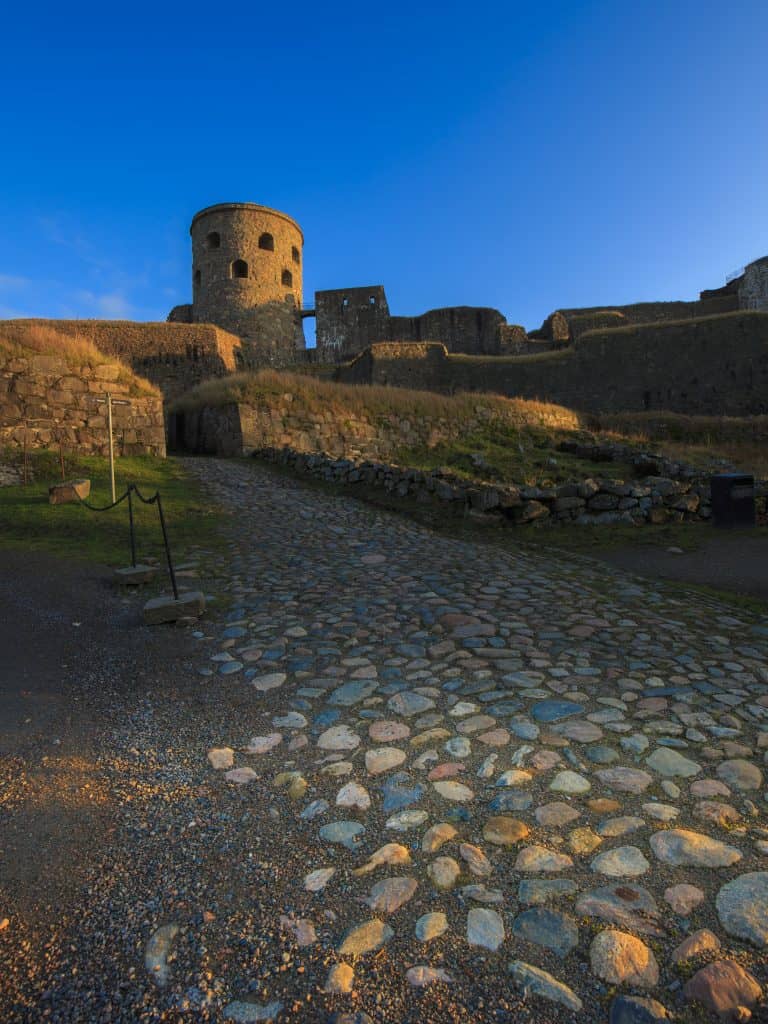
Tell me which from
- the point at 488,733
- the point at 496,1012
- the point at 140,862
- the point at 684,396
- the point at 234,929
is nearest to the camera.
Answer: the point at 496,1012

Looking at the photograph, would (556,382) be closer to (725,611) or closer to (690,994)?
(725,611)

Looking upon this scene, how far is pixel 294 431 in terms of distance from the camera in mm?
15727

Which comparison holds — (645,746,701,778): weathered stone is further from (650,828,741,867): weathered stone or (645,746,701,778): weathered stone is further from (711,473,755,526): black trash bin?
(711,473,755,526): black trash bin

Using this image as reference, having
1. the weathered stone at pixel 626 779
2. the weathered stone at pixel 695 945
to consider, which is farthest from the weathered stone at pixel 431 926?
the weathered stone at pixel 626 779

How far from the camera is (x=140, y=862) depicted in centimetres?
211

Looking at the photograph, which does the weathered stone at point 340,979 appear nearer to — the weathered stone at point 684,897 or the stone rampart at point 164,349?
the weathered stone at point 684,897

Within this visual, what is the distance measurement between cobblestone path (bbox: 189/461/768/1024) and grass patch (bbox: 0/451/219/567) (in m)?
2.75

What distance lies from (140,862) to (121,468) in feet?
34.3

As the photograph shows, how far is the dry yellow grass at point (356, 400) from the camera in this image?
16047mm

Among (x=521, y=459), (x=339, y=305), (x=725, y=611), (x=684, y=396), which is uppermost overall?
(x=339, y=305)

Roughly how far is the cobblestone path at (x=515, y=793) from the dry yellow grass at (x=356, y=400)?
11.6 m

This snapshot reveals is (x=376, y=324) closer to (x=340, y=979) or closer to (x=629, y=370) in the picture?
(x=629, y=370)

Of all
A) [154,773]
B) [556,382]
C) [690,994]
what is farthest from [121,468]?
[556,382]

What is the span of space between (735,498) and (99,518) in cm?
1012
